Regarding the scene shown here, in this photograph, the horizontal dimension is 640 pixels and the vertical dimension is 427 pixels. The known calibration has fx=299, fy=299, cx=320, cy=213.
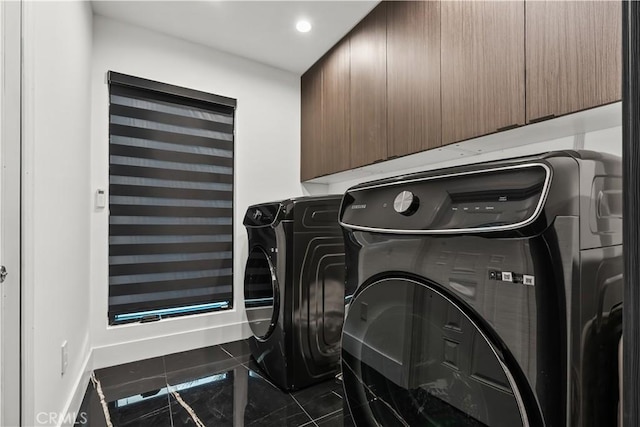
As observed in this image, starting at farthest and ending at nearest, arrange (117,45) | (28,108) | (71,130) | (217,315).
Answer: (217,315)
(117,45)
(71,130)
(28,108)

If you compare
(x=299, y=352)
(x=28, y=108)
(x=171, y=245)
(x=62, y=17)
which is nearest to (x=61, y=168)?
(x=28, y=108)

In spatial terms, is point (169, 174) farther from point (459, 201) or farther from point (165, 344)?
point (459, 201)

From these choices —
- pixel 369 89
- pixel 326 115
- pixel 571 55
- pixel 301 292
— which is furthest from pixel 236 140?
pixel 571 55

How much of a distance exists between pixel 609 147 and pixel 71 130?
2.41 m

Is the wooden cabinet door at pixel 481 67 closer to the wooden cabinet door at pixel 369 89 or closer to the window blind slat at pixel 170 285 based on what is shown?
the wooden cabinet door at pixel 369 89

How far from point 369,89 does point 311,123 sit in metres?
0.77

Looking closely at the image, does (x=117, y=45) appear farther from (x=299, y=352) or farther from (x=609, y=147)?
(x=609, y=147)

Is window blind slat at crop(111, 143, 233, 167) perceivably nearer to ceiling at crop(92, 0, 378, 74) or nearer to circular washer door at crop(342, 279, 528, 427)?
ceiling at crop(92, 0, 378, 74)

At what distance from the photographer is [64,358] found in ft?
4.21

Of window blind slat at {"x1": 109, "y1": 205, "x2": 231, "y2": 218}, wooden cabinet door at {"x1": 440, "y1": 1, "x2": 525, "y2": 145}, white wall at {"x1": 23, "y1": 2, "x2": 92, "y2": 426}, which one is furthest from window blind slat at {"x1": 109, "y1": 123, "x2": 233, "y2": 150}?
wooden cabinet door at {"x1": 440, "y1": 1, "x2": 525, "y2": 145}

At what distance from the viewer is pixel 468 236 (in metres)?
Answer: 0.64

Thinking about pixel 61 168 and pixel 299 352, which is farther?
pixel 299 352

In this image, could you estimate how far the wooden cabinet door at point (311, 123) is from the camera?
8.27 ft

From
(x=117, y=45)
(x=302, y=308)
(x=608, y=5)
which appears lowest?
(x=302, y=308)
